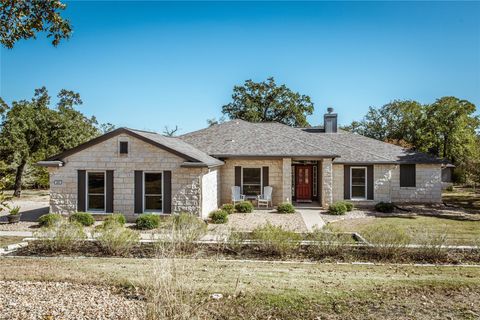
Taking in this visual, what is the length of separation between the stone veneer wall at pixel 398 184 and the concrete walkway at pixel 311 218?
3227 mm

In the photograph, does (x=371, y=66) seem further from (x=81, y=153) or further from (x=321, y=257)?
(x=81, y=153)

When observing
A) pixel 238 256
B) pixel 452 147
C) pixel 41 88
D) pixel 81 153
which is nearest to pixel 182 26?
pixel 81 153

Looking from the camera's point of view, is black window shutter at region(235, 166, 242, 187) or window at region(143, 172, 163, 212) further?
black window shutter at region(235, 166, 242, 187)

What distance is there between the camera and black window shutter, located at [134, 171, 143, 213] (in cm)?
1573

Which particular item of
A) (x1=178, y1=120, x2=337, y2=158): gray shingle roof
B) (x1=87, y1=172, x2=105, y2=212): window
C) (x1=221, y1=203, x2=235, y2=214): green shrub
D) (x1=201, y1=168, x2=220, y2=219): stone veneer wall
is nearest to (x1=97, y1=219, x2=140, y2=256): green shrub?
(x1=201, y1=168, x2=220, y2=219): stone veneer wall

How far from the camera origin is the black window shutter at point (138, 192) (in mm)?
15734

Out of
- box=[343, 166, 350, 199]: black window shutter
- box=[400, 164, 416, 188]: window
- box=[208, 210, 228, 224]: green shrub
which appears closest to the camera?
box=[208, 210, 228, 224]: green shrub

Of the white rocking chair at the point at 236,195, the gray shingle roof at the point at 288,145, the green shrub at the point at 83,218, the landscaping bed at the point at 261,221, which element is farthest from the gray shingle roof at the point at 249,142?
the green shrub at the point at 83,218

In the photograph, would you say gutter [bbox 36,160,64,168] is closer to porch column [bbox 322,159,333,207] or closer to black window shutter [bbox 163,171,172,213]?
A: black window shutter [bbox 163,171,172,213]

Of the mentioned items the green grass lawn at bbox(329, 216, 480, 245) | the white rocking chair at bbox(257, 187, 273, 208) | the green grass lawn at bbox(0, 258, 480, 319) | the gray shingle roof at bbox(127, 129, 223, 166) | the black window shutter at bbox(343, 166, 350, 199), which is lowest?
the green grass lawn at bbox(329, 216, 480, 245)

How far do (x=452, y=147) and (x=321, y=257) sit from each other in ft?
106

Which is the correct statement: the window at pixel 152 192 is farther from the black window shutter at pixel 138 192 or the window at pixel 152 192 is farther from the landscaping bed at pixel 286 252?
the landscaping bed at pixel 286 252

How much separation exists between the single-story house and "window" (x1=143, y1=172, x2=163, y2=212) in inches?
1.8

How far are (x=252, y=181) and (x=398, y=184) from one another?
9.19 metres
